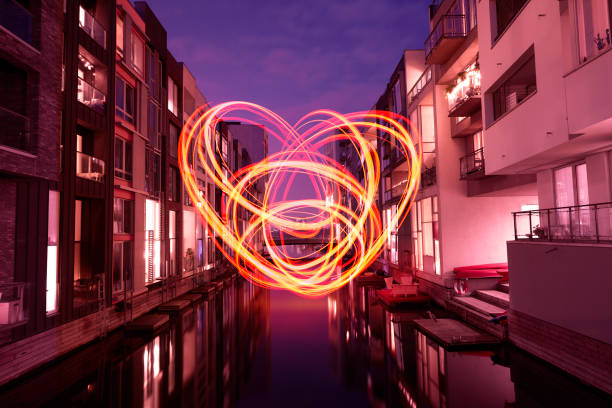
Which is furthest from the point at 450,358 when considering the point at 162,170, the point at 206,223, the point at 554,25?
the point at 206,223

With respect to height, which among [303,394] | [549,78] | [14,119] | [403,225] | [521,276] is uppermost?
[549,78]

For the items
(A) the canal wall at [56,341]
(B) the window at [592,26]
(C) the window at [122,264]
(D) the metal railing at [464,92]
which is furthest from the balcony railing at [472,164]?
(A) the canal wall at [56,341]

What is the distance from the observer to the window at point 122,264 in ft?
55.2

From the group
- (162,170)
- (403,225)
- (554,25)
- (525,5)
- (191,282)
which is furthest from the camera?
(403,225)

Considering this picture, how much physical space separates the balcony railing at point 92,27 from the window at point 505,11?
15.2 metres

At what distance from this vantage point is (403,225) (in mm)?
29531

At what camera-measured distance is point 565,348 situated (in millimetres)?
9594

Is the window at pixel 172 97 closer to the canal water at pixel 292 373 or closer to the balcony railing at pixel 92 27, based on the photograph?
the balcony railing at pixel 92 27

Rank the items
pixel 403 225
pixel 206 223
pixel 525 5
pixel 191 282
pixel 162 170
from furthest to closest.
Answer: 1. pixel 206 223
2. pixel 403 225
3. pixel 191 282
4. pixel 162 170
5. pixel 525 5

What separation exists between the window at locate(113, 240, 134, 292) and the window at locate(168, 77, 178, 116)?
1092cm

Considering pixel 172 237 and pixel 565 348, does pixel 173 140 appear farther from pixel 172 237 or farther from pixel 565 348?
pixel 565 348

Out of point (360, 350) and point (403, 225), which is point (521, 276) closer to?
point (360, 350)

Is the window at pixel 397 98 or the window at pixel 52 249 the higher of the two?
the window at pixel 397 98

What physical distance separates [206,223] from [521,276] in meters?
26.0
